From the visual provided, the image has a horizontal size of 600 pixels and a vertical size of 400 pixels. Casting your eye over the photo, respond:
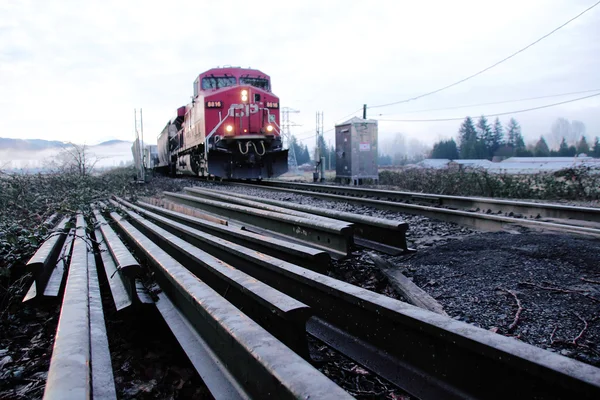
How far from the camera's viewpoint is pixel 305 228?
3.76 m

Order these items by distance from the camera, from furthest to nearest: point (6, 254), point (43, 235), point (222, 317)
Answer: point (43, 235) → point (6, 254) → point (222, 317)

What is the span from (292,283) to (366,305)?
67 centimetres

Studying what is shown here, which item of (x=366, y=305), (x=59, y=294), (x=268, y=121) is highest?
(x=268, y=121)

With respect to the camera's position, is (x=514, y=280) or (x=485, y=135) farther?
(x=485, y=135)

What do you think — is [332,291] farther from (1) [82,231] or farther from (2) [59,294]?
(1) [82,231]

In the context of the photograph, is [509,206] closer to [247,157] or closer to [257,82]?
[247,157]

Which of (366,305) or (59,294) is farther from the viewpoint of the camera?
(59,294)

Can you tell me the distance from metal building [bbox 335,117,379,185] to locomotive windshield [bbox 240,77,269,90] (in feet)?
12.7

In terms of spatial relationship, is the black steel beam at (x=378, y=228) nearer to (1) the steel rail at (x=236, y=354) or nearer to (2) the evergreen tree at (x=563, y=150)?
(1) the steel rail at (x=236, y=354)

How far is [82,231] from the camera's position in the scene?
4.51 metres

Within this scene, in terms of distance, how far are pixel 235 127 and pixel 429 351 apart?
11.7m

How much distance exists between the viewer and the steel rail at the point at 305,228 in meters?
3.22

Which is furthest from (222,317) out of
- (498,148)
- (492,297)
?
(498,148)

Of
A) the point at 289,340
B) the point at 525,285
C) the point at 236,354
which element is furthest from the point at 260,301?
the point at 525,285
